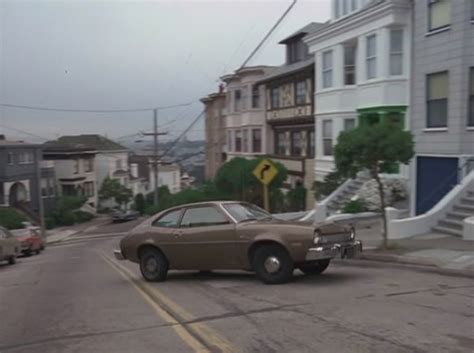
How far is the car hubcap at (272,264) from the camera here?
10.7 m

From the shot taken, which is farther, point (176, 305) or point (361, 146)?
point (361, 146)

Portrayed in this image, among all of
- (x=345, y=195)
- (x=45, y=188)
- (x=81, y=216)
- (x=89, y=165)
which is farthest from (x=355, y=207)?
(x=89, y=165)

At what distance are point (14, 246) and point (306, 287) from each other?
17370 mm

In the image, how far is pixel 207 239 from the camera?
11.6 m

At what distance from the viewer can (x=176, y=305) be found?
9.41 meters

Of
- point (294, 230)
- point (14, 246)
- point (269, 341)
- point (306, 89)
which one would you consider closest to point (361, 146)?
point (294, 230)

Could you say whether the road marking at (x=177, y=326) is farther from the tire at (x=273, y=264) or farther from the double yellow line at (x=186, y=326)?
the tire at (x=273, y=264)

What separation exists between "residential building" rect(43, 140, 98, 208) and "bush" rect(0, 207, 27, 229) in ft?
66.4

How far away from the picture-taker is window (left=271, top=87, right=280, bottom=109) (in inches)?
1594

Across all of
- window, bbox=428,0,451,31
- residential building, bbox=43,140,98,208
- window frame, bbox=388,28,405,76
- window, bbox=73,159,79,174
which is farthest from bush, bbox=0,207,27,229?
window, bbox=428,0,451,31

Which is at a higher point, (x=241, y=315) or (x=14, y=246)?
(x=241, y=315)

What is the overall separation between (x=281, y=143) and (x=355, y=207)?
750 inches

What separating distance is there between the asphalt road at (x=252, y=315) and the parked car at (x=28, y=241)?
63.9 ft

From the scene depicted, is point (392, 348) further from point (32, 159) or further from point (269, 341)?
point (32, 159)
